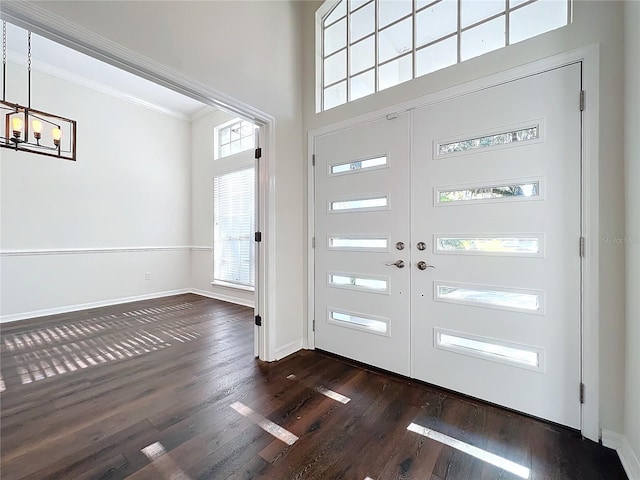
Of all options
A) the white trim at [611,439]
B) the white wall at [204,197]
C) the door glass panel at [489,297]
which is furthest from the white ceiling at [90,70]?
the white trim at [611,439]

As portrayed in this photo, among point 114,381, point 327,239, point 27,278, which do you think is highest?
point 327,239

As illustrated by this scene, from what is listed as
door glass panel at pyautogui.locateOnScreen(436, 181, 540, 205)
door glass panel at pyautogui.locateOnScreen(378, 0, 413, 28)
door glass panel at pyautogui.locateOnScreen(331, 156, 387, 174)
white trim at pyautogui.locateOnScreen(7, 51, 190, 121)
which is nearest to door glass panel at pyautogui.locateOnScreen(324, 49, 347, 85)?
door glass panel at pyautogui.locateOnScreen(378, 0, 413, 28)

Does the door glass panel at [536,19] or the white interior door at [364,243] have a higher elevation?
the door glass panel at [536,19]

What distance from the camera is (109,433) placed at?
1.62 metres

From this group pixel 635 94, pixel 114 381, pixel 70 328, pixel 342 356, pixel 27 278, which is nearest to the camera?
pixel 635 94

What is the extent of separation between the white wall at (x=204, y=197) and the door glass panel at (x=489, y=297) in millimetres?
3877

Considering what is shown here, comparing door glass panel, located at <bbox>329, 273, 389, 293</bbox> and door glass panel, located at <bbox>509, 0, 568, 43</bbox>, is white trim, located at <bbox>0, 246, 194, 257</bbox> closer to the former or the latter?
door glass panel, located at <bbox>329, 273, 389, 293</bbox>

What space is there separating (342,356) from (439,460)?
4.14 feet

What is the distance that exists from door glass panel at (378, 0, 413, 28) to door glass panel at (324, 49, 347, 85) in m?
0.42

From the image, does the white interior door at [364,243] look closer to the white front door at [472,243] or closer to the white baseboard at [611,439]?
the white front door at [472,243]

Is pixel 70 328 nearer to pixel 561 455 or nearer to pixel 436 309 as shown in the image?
pixel 436 309

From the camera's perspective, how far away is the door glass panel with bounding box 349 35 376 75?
2467mm

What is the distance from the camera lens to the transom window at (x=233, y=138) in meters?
4.72

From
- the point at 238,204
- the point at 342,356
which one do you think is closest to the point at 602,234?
the point at 342,356
